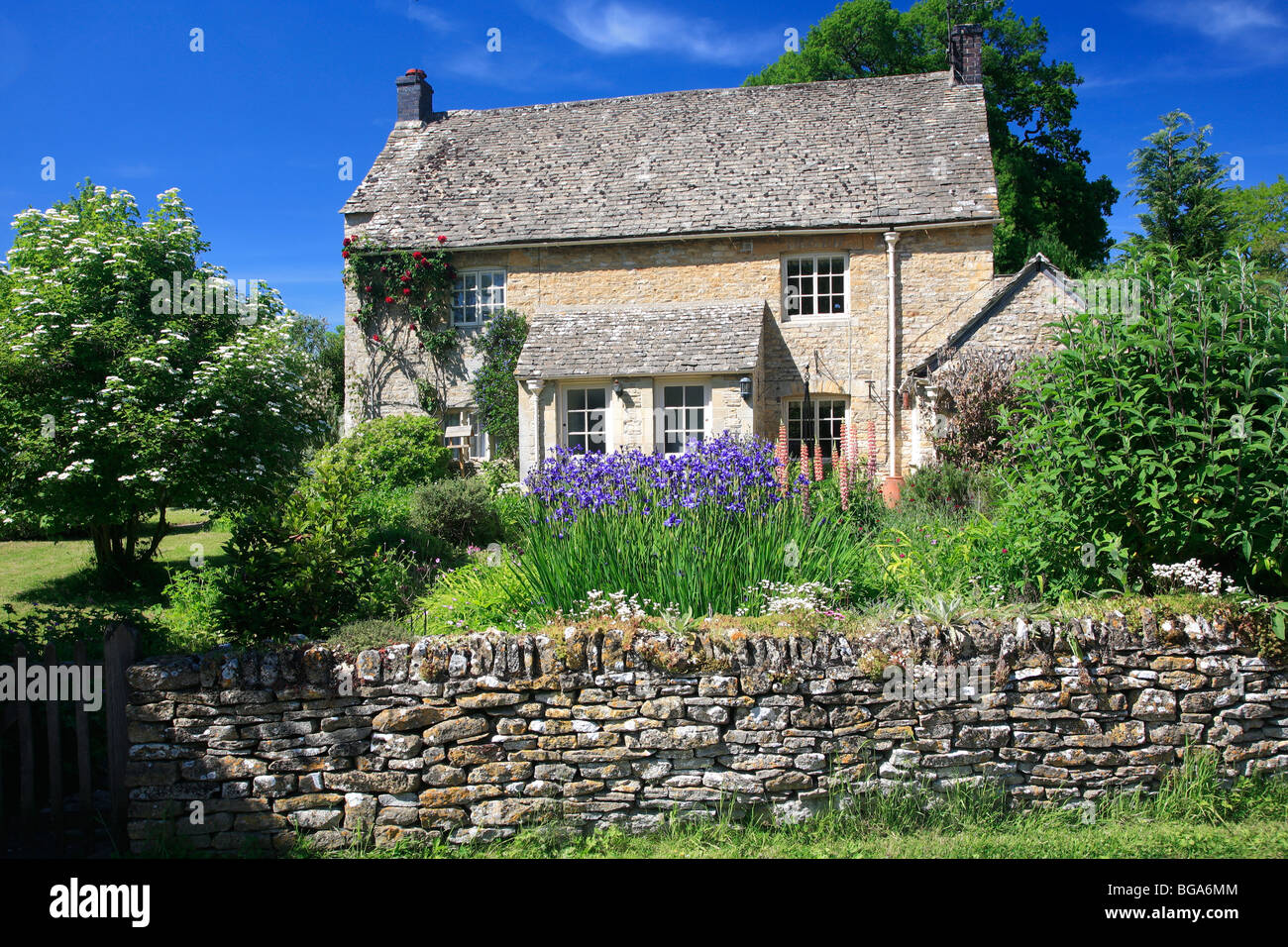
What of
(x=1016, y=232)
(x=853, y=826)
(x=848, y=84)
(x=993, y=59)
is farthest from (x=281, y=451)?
(x=993, y=59)

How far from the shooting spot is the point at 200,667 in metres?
4.31

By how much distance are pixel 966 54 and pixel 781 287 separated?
24.4ft

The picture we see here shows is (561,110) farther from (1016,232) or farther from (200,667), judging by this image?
(200,667)

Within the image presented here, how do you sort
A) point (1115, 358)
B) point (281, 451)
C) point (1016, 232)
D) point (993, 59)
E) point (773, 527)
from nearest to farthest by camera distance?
point (1115, 358) < point (773, 527) < point (281, 451) < point (1016, 232) < point (993, 59)

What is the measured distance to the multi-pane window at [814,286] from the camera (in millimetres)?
16172

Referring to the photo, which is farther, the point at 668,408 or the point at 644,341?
the point at 644,341

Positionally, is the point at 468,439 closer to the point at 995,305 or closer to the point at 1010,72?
the point at 995,305

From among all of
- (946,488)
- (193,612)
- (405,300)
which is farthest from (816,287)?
A: (193,612)

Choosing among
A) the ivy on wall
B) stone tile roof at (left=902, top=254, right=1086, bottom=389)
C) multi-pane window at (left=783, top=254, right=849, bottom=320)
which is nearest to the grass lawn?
the ivy on wall

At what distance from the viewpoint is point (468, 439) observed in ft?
56.7

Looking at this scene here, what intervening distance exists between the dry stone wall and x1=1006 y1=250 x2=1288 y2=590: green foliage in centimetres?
74

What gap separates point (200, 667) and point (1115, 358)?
578cm

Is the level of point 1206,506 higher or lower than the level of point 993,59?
lower
